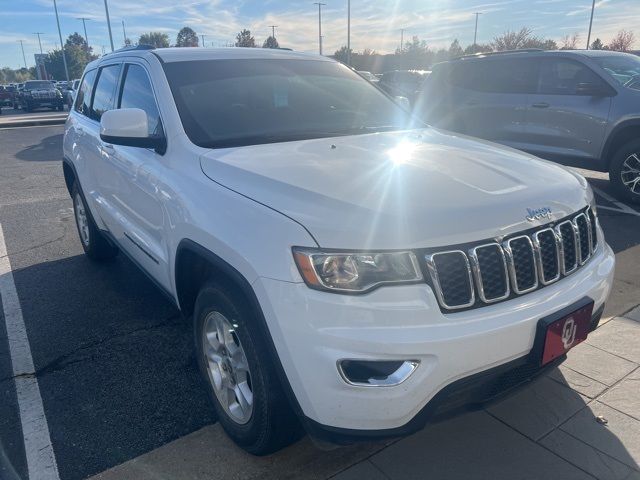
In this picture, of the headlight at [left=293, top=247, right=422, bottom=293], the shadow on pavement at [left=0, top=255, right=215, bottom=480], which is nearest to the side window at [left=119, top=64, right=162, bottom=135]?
the shadow on pavement at [left=0, top=255, right=215, bottom=480]

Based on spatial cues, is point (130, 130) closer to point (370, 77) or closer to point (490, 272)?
point (490, 272)

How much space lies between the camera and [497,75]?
27.6 feet

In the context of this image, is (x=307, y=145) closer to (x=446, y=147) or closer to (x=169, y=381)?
(x=446, y=147)

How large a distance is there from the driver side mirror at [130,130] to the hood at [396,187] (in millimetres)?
462

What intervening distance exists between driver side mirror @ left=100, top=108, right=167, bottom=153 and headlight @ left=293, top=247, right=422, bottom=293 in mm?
1433

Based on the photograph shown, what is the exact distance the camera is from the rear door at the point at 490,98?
805 centimetres

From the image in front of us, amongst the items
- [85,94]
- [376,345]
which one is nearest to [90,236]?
[85,94]

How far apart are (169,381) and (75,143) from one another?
2735 millimetres

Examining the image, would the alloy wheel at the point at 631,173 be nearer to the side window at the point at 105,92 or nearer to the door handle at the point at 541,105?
the door handle at the point at 541,105

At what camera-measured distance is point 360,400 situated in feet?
6.36

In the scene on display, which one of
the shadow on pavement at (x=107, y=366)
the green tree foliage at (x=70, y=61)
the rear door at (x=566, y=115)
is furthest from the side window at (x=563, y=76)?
the green tree foliage at (x=70, y=61)

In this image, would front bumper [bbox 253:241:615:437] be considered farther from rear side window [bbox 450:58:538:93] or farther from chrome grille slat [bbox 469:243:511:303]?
rear side window [bbox 450:58:538:93]

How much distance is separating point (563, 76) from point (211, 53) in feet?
18.9

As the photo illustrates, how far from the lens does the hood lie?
203cm
